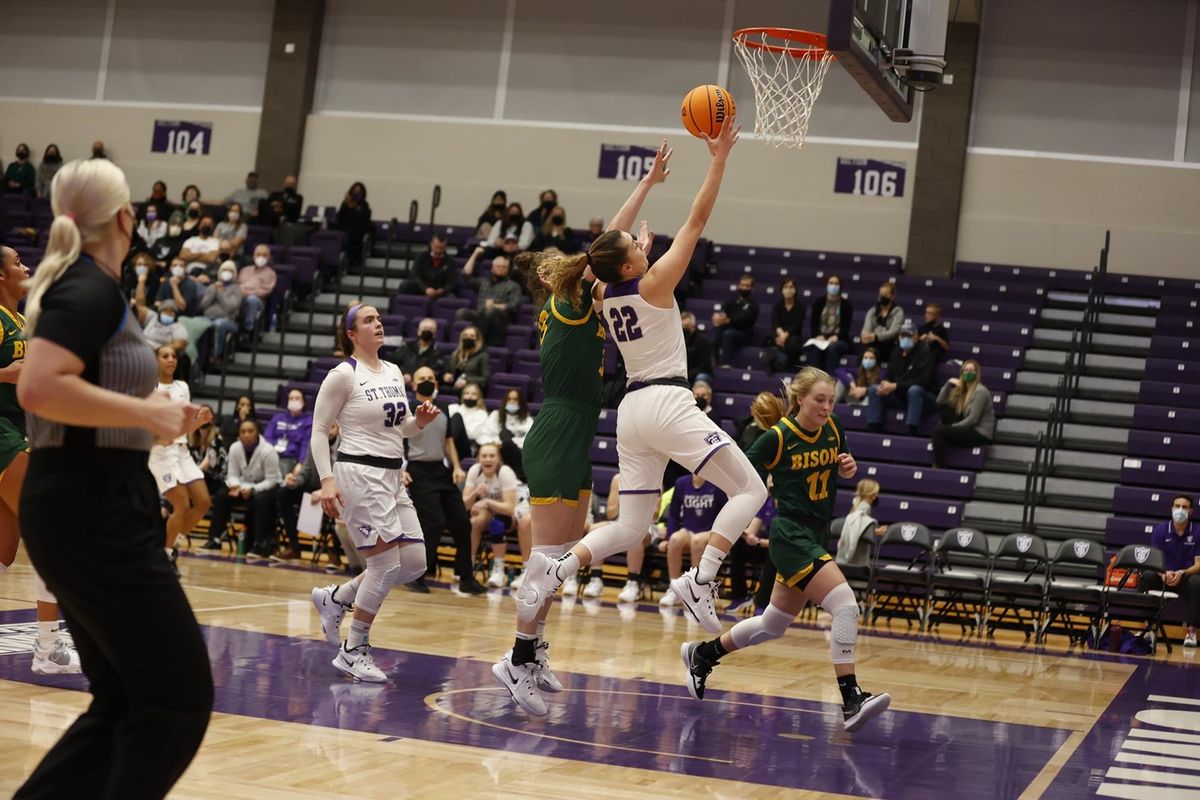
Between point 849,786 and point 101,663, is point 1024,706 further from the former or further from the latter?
point 101,663

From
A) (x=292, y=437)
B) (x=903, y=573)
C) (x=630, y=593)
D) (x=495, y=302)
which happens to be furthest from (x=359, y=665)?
(x=495, y=302)

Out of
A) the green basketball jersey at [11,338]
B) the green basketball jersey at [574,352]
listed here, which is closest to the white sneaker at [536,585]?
the green basketball jersey at [574,352]

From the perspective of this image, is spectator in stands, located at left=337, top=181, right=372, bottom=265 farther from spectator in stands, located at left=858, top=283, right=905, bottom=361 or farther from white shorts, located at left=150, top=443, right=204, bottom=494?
white shorts, located at left=150, top=443, right=204, bottom=494

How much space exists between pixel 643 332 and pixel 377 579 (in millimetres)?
2140

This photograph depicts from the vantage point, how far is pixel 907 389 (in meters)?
16.0

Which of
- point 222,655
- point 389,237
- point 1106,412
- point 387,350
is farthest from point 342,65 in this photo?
point 222,655

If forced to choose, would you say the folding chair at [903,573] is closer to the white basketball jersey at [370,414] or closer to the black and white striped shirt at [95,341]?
the white basketball jersey at [370,414]

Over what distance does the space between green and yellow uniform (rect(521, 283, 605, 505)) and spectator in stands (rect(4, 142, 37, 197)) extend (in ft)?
61.0

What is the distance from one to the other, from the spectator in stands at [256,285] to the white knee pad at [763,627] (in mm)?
13319

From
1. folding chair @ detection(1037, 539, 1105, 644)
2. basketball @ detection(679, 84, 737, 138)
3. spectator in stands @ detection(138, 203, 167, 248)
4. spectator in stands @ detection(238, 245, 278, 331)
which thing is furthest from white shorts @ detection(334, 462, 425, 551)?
spectator in stands @ detection(138, 203, 167, 248)

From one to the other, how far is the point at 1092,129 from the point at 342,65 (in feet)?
39.0

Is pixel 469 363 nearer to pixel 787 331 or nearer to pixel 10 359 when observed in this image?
pixel 787 331

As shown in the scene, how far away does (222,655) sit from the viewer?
24.4 feet

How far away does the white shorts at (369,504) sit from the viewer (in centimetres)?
732
